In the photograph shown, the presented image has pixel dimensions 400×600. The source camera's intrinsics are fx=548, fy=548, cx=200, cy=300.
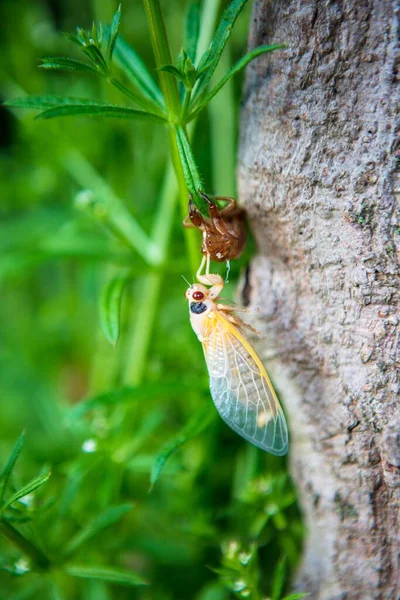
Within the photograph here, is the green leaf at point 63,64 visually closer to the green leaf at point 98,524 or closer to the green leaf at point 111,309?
the green leaf at point 111,309

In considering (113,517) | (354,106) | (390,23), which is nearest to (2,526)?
(113,517)

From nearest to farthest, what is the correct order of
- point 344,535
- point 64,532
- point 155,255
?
point 344,535, point 64,532, point 155,255

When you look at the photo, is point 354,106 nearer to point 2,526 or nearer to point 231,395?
point 231,395

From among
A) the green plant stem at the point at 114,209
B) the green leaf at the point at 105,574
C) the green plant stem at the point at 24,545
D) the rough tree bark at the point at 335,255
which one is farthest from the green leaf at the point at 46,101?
the green leaf at the point at 105,574

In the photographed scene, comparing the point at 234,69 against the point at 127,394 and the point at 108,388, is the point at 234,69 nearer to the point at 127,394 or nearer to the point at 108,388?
the point at 127,394

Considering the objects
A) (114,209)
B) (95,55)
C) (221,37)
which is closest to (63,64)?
(95,55)

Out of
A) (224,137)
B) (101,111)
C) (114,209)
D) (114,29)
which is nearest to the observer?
(114,29)

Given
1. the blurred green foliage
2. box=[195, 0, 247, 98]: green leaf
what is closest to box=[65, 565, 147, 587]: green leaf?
the blurred green foliage
